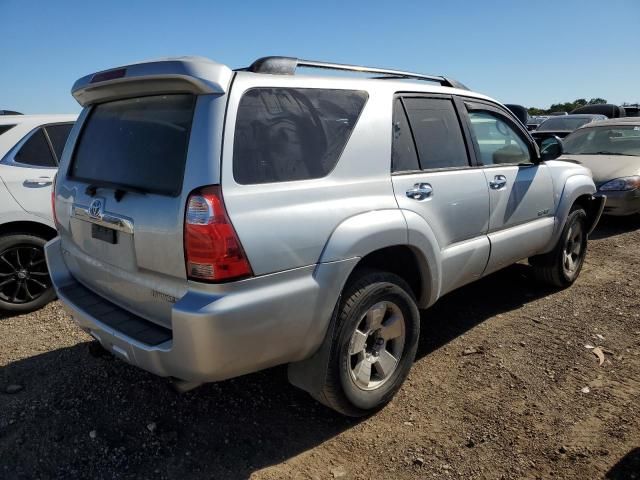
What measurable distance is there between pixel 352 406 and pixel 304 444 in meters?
0.33

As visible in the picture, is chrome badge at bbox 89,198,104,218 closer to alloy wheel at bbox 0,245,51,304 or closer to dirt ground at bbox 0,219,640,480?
dirt ground at bbox 0,219,640,480

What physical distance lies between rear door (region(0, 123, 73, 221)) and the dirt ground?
3.71 ft

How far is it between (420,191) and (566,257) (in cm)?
264

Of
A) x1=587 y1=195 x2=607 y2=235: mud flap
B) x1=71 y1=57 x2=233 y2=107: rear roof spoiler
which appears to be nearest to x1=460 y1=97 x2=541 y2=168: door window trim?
x1=587 y1=195 x2=607 y2=235: mud flap

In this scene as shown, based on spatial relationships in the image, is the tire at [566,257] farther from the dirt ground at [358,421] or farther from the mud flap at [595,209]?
the dirt ground at [358,421]

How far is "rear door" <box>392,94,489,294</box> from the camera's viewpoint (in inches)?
117

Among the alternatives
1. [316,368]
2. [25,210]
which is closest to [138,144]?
[316,368]

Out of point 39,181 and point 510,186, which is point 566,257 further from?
point 39,181

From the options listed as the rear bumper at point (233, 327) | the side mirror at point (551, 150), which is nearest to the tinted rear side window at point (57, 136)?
the rear bumper at point (233, 327)

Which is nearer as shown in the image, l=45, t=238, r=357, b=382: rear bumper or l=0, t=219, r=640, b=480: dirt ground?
l=45, t=238, r=357, b=382: rear bumper

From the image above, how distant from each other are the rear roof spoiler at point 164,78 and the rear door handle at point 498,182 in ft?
7.26

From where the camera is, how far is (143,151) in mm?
2492

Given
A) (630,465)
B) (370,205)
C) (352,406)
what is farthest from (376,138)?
(630,465)

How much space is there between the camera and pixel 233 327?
83.1 inches
